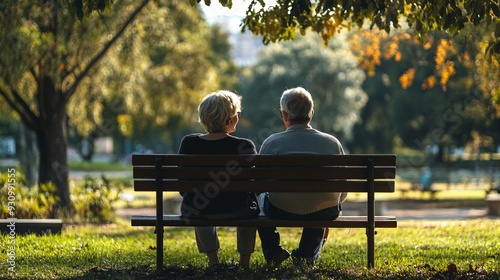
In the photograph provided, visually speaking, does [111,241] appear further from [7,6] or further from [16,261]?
[7,6]

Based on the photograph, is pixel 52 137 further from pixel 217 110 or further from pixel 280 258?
pixel 280 258

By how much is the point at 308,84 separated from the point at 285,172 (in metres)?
47.1

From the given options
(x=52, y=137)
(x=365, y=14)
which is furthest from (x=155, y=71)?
(x=365, y=14)

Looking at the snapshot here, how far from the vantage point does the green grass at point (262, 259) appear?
262 inches

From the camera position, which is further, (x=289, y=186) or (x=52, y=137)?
(x=52, y=137)

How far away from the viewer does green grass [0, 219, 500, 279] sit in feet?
21.8

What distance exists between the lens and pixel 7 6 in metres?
11.0

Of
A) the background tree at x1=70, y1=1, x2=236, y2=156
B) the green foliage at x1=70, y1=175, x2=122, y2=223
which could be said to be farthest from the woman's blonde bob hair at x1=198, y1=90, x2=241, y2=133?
the background tree at x1=70, y1=1, x2=236, y2=156

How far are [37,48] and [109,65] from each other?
15.4 ft

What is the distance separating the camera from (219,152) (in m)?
7.02

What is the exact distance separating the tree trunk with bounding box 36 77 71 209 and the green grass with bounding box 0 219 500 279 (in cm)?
644

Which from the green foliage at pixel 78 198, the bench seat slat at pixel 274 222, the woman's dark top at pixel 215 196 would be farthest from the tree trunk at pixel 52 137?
the woman's dark top at pixel 215 196

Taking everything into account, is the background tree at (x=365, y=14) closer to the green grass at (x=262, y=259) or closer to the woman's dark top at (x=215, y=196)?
the woman's dark top at (x=215, y=196)

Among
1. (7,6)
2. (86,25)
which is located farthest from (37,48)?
(7,6)
